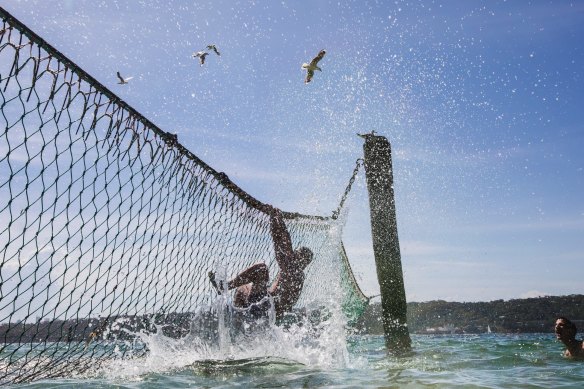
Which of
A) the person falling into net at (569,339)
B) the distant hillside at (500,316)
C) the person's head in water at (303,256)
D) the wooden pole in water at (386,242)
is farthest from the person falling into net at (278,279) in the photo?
the distant hillside at (500,316)

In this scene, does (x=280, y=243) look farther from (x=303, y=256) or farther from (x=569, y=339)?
(x=569, y=339)

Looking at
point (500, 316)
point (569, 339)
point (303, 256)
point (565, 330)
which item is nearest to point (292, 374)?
point (303, 256)

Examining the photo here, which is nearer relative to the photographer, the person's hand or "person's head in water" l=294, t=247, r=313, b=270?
the person's hand

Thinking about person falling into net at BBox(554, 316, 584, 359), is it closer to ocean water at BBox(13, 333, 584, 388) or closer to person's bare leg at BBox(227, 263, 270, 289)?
ocean water at BBox(13, 333, 584, 388)

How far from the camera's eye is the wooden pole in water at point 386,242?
269 inches

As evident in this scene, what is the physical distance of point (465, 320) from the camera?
4375 cm

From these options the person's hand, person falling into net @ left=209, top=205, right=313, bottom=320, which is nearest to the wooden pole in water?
person falling into net @ left=209, top=205, right=313, bottom=320

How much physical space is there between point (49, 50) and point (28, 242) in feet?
5.49

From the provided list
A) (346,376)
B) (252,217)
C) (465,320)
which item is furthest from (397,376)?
(465,320)

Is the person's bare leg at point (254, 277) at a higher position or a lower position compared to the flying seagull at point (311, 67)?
lower

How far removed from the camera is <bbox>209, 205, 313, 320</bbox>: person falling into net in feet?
24.2

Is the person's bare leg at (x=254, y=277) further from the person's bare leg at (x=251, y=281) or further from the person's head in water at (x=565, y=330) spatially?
the person's head in water at (x=565, y=330)

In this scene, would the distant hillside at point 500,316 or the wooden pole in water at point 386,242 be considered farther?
the distant hillside at point 500,316

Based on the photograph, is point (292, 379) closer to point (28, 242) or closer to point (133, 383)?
point (133, 383)
